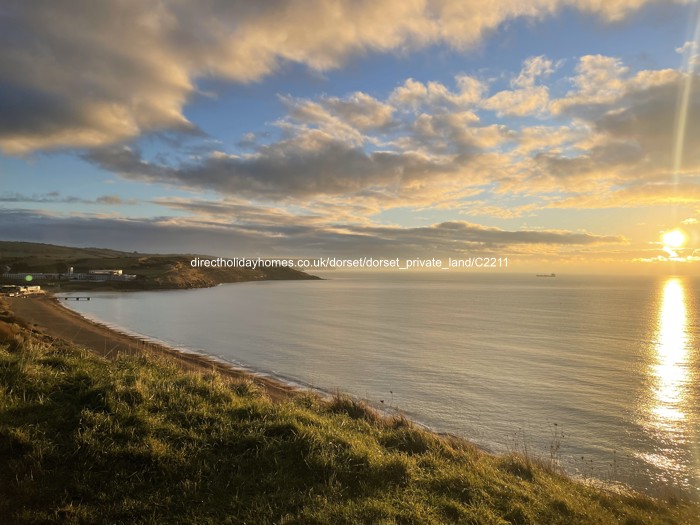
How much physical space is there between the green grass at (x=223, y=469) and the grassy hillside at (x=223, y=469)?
0.9 inches

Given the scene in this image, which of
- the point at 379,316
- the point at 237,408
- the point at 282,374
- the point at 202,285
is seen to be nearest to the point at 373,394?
the point at 282,374

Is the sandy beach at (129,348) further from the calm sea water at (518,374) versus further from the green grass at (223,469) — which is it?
the green grass at (223,469)

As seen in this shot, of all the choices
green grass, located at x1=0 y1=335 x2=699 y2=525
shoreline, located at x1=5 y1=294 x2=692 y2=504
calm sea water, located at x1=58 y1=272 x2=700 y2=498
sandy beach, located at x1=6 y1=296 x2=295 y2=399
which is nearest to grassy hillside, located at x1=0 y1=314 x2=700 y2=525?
green grass, located at x1=0 y1=335 x2=699 y2=525

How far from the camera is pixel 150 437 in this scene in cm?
729

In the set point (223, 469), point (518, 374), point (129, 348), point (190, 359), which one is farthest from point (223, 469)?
point (129, 348)

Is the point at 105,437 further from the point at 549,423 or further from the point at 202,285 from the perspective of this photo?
the point at 202,285

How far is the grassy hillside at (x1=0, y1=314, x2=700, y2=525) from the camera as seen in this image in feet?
19.1

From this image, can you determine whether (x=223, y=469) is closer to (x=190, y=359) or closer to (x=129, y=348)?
(x=190, y=359)

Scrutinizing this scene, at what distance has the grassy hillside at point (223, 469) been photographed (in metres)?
5.84

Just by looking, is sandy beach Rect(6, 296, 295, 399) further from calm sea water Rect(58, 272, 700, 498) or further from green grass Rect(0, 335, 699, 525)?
green grass Rect(0, 335, 699, 525)

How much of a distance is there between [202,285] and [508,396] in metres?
160

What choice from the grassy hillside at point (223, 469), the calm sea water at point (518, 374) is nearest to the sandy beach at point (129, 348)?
the calm sea water at point (518, 374)

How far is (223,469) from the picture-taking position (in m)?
6.81

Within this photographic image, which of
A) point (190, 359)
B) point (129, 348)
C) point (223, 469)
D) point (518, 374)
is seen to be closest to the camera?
point (223, 469)
